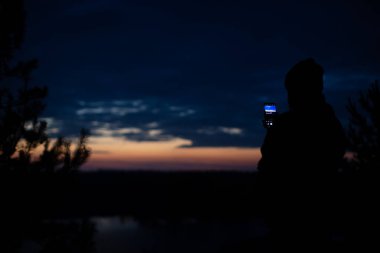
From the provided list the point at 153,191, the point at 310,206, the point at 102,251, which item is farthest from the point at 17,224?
the point at 153,191

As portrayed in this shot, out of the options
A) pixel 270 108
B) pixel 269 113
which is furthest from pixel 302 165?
pixel 270 108

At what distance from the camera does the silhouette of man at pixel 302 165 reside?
216 centimetres

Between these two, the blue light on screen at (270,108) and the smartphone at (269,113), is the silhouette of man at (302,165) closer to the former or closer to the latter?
the smartphone at (269,113)

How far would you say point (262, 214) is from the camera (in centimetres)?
226

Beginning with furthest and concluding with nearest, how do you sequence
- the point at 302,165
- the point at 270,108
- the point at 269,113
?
1. the point at 270,108
2. the point at 269,113
3. the point at 302,165

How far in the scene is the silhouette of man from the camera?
2160 mm

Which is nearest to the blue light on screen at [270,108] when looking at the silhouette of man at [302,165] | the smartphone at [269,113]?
the smartphone at [269,113]

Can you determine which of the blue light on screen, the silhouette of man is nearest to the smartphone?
the blue light on screen

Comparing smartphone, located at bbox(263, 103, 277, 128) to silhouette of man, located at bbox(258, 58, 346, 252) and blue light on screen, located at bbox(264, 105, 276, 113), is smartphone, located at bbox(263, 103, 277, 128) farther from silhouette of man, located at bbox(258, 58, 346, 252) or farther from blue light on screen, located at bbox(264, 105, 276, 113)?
silhouette of man, located at bbox(258, 58, 346, 252)

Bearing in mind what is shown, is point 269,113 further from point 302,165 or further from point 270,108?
point 302,165

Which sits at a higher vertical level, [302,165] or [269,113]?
[269,113]

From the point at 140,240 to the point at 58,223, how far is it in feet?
165

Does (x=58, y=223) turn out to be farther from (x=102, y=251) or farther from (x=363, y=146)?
(x=102, y=251)

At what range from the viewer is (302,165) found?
2.21 metres
